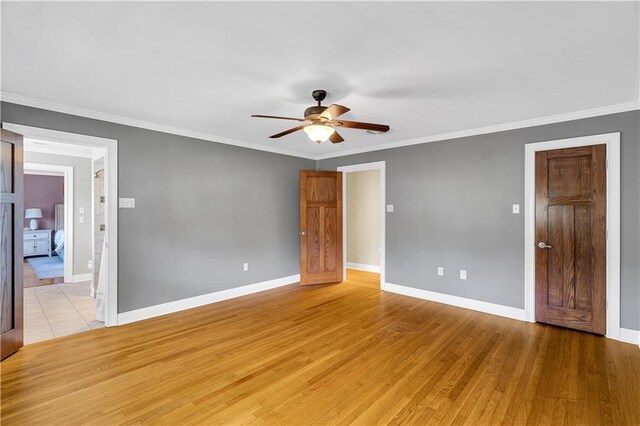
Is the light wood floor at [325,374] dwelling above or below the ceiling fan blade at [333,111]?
below

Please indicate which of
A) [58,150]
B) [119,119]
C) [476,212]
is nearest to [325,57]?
[119,119]

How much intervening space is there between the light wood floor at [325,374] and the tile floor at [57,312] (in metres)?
0.29

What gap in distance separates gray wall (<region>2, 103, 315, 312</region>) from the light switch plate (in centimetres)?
→ 5

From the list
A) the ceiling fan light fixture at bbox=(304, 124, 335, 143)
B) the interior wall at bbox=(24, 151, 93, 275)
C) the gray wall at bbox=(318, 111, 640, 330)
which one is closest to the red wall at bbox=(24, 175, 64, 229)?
the interior wall at bbox=(24, 151, 93, 275)

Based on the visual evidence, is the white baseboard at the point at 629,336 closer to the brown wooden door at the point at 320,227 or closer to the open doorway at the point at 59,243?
the brown wooden door at the point at 320,227

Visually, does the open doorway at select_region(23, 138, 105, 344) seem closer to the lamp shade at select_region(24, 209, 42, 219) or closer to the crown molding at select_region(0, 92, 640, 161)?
the lamp shade at select_region(24, 209, 42, 219)

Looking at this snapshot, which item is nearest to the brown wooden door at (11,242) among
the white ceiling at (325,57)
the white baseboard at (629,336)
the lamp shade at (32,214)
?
the white ceiling at (325,57)

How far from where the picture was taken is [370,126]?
2654mm

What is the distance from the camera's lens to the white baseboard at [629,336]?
2926mm

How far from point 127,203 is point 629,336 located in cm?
558

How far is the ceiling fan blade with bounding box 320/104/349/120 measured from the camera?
2331mm

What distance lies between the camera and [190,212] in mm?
4031

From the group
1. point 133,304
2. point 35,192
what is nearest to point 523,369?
point 133,304

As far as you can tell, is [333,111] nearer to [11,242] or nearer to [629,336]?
[11,242]
